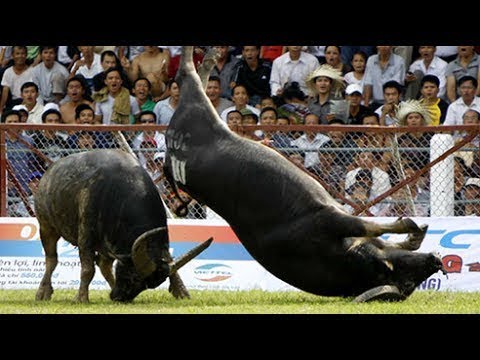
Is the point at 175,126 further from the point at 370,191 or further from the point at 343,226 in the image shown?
the point at 370,191

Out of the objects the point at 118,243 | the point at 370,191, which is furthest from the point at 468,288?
the point at 118,243

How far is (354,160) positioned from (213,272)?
232 centimetres

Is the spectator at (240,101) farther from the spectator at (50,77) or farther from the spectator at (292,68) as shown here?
the spectator at (50,77)

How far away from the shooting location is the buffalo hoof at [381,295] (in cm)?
1287

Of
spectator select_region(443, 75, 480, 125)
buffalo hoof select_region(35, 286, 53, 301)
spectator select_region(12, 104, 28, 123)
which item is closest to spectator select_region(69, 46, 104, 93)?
spectator select_region(12, 104, 28, 123)

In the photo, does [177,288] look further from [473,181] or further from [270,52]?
[270,52]

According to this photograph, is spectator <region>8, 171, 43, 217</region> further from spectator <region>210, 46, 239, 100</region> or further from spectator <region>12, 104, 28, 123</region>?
spectator <region>210, 46, 239, 100</region>

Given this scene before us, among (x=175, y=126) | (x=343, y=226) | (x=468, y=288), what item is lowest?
(x=468, y=288)

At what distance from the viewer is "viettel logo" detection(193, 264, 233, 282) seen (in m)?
15.6

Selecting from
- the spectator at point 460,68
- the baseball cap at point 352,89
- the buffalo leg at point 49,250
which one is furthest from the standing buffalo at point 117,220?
the spectator at point 460,68

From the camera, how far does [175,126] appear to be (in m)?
13.8

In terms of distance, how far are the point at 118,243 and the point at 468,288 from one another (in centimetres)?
428

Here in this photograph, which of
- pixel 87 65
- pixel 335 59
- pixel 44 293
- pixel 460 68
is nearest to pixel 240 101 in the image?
pixel 335 59

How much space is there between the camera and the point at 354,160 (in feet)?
53.6
